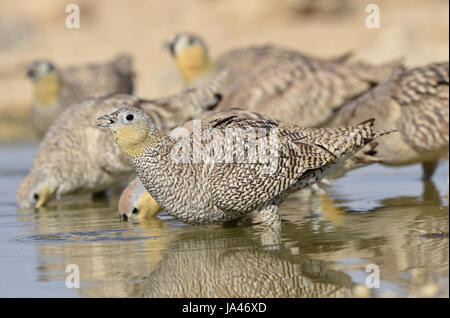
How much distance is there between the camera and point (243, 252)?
605 cm

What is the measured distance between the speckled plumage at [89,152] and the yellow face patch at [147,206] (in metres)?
1.43

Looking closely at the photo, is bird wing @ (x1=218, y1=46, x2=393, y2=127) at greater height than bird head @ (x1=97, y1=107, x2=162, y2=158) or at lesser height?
greater

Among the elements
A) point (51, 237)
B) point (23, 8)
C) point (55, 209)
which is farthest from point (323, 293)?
point (23, 8)

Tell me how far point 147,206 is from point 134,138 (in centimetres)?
140

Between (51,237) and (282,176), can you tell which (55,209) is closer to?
(51,237)

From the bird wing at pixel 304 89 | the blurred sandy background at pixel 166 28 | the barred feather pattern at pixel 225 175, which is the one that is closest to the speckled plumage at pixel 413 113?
the bird wing at pixel 304 89

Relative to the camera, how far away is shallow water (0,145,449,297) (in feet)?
16.6

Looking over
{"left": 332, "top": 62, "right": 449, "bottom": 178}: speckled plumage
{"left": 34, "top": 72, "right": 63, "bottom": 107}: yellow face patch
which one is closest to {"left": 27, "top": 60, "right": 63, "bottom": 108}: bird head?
{"left": 34, "top": 72, "right": 63, "bottom": 107}: yellow face patch

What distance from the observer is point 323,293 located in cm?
485

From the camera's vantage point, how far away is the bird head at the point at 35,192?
908 centimetres

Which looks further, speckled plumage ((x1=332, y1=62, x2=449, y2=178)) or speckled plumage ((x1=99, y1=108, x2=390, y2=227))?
speckled plumage ((x1=332, y1=62, x2=449, y2=178))

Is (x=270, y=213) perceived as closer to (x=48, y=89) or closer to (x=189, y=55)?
(x=189, y=55)

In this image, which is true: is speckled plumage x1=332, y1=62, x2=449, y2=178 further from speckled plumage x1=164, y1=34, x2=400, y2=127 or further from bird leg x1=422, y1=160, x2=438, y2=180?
speckled plumage x1=164, y1=34, x2=400, y2=127

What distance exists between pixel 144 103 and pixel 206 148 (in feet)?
9.02
